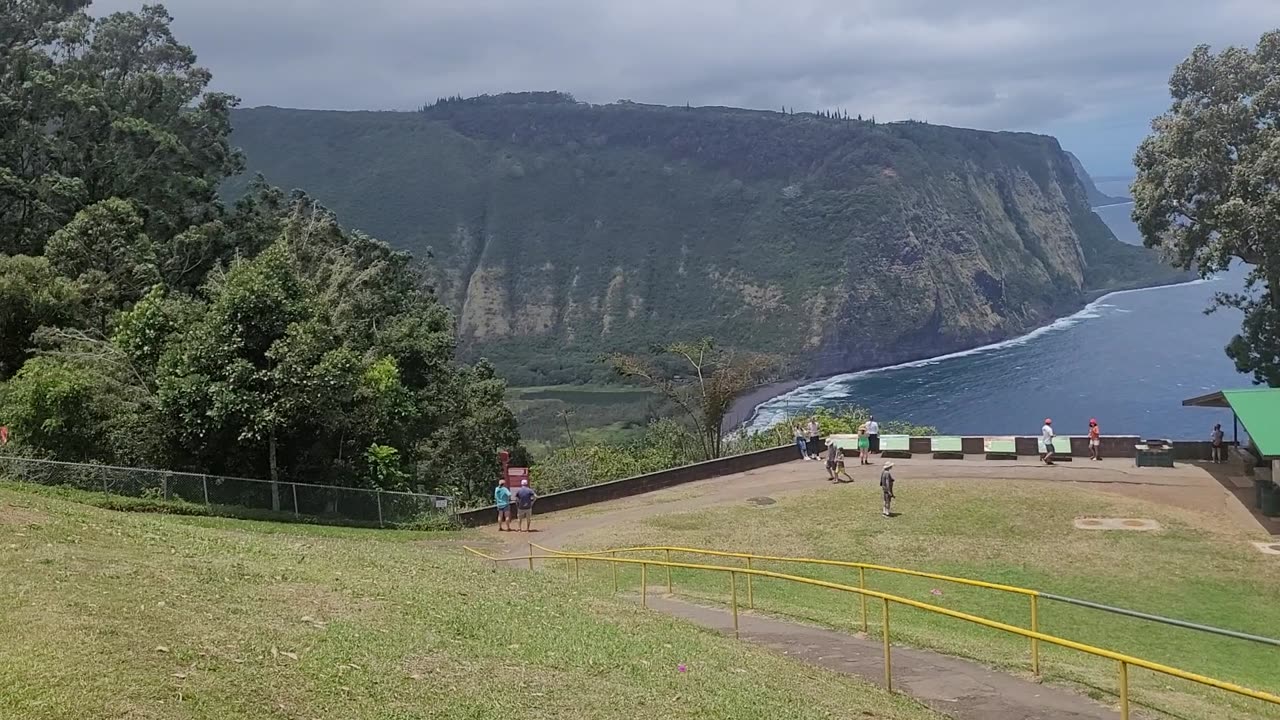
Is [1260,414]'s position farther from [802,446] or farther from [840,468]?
[802,446]

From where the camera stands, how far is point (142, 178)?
44062mm

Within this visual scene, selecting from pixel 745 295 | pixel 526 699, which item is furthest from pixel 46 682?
pixel 745 295

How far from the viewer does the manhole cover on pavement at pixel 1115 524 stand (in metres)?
24.4

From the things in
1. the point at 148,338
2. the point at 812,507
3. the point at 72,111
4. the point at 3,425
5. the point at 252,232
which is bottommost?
the point at 812,507

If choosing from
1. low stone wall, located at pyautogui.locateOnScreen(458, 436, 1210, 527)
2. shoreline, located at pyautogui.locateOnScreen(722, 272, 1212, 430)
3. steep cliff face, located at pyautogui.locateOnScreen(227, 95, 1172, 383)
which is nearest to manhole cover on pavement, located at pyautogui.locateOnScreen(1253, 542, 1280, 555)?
low stone wall, located at pyautogui.locateOnScreen(458, 436, 1210, 527)

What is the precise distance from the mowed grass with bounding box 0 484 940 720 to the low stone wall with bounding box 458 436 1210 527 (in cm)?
1449

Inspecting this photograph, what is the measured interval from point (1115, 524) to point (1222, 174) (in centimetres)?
2113

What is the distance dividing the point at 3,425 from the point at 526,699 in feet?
72.7

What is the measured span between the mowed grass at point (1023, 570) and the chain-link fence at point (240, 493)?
555 centimetres

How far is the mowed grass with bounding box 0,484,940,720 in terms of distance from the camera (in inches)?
324

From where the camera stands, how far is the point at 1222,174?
38.8 metres

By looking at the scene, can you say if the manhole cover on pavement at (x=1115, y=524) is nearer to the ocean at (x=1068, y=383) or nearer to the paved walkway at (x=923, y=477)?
the paved walkway at (x=923, y=477)

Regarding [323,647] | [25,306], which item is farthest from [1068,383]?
[323,647]

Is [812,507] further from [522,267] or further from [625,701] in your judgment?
[522,267]
